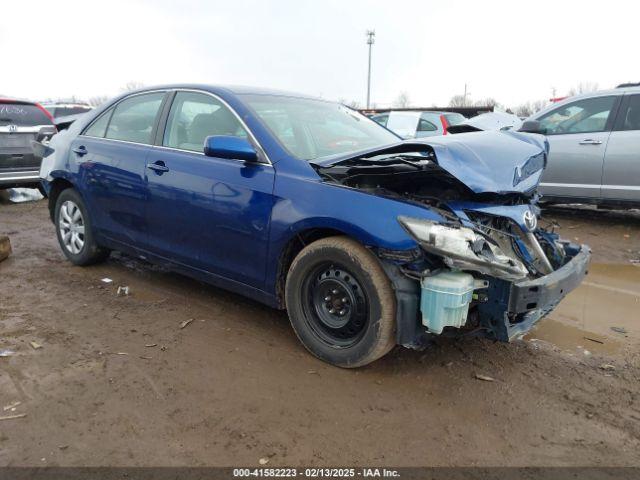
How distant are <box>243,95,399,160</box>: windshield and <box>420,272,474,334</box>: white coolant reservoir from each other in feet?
4.16

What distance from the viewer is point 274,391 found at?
295 centimetres

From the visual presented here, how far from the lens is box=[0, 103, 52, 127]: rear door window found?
8.23 metres

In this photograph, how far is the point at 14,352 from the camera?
337cm

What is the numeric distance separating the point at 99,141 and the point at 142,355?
2.29 m

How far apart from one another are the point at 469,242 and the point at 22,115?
27.4 ft

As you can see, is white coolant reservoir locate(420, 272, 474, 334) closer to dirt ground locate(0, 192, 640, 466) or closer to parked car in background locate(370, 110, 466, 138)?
dirt ground locate(0, 192, 640, 466)

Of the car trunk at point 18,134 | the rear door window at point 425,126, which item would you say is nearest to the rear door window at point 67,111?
the car trunk at point 18,134

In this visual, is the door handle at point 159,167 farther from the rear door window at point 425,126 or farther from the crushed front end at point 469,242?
the rear door window at point 425,126

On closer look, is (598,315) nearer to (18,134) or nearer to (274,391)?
(274,391)

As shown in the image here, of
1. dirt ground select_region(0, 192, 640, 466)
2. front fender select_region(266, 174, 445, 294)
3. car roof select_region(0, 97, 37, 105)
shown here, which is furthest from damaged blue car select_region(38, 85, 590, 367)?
car roof select_region(0, 97, 37, 105)

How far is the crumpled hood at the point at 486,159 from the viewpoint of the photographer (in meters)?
2.99

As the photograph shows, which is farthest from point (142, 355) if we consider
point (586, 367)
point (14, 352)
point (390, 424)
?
point (586, 367)

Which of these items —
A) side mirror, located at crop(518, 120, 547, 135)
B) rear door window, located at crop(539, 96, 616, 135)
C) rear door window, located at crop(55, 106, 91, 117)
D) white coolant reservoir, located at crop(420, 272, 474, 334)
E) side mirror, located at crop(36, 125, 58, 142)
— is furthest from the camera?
rear door window, located at crop(55, 106, 91, 117)

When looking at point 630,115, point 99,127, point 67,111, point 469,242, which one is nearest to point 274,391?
point 469,242
